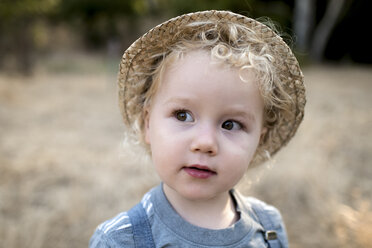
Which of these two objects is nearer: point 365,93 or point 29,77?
point 365,93

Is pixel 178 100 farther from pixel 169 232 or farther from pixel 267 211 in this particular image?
pixel 267 211

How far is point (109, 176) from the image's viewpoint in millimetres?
3176

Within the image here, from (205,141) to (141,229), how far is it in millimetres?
390

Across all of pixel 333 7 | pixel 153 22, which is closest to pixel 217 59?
pixel 333 7

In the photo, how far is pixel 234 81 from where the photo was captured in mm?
1229

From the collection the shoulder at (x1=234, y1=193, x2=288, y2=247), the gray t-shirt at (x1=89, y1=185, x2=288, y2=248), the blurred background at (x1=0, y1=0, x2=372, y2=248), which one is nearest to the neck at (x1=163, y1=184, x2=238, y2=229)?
the gray t-shirt at (x1=89, y1=185, x2=288, y2=248)

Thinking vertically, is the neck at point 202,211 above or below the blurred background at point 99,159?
above

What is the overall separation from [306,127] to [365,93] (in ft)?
10.6

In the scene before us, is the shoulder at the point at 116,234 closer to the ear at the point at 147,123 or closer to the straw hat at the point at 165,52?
the ear at the point at 147,123

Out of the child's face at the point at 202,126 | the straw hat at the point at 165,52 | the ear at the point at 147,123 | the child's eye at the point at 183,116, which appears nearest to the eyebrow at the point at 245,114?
the child's face at the point at 202,126

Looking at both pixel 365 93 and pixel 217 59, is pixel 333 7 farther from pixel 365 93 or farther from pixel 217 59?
pixel 217 59

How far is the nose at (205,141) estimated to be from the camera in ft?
3.81

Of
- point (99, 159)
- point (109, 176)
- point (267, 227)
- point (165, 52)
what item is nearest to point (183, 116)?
point (165, 52)

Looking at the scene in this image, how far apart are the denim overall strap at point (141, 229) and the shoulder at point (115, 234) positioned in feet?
0.05
